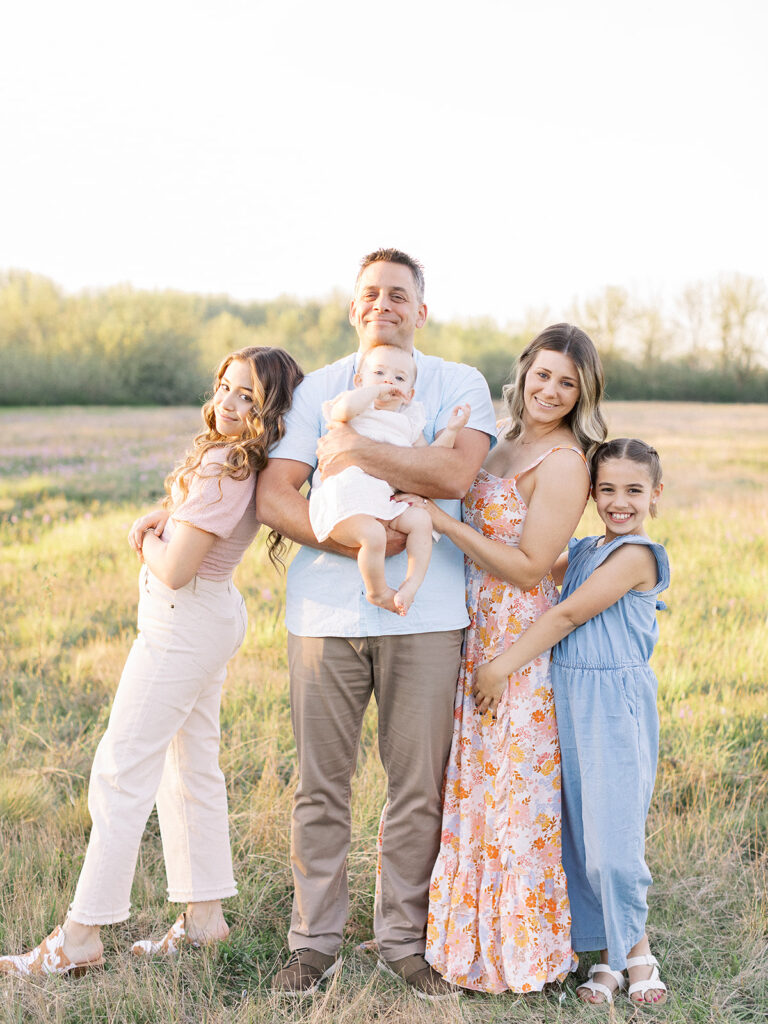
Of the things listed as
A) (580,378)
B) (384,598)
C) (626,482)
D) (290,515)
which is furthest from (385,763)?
(580,378)

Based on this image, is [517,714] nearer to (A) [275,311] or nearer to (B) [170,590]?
(B) [170,590]

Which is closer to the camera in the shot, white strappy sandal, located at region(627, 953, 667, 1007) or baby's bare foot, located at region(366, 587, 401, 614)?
baby's bare foot, located at region(366, 587, 401, 614)

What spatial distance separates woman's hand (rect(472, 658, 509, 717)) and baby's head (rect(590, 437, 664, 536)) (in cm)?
67

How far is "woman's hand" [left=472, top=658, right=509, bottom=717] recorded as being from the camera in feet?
9.96

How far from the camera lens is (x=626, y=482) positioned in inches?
123

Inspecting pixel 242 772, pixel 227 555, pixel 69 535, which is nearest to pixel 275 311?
pixel 69 535

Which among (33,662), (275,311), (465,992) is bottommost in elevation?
(465,992)

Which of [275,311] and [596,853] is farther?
[275,311]

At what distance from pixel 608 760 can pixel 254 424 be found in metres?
1.69

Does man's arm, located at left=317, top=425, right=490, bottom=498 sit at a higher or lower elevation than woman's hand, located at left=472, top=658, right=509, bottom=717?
higher

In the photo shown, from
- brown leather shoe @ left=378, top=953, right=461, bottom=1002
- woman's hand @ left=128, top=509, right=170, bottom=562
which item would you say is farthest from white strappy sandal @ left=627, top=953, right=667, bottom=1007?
woman's hand @ left=128, top=509, right=170, bottom=562

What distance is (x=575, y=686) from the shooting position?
121 inches

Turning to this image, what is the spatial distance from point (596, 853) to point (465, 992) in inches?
28.2

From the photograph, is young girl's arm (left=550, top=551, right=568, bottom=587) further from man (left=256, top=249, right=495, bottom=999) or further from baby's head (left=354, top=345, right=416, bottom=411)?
baby's head (left=354, top=345, right=416, bottom=411)
